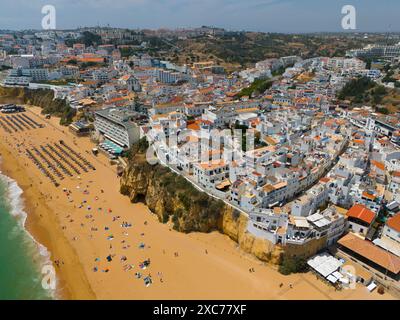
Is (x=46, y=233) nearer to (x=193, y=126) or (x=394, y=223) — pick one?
(x=193, y=126)

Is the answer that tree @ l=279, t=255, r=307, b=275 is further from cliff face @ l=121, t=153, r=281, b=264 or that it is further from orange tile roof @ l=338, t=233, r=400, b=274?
orange tile roof @ l=338, t=233, r=400, b=274

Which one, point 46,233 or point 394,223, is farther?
point 46,233

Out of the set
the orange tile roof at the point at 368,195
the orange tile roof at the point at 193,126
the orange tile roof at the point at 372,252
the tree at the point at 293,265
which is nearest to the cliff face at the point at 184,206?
the tree at the point at 293,265

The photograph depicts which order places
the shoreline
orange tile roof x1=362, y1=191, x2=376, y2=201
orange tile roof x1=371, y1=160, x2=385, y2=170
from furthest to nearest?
orange tile roof x1=371, y1=160, x2=385, y2=170
orange tile roof x1=362, y1=191, x2=376, y2=201
the shoreline

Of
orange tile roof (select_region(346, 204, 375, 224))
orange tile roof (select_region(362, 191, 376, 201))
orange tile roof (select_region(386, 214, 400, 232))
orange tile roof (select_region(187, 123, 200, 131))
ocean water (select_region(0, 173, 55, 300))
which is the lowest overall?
ocean water (select_region(0, 173, 55, 300))

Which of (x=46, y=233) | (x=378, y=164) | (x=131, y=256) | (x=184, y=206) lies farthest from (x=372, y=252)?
(x=46, y=233)

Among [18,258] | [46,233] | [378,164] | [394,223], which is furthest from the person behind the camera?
[378,164]

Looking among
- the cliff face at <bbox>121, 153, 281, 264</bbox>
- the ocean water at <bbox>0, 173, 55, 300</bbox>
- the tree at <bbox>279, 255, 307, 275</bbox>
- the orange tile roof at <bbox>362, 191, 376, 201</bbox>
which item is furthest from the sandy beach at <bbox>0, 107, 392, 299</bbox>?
the orange tile roof at <bbox>362, 191, 376, 201</bbox>
